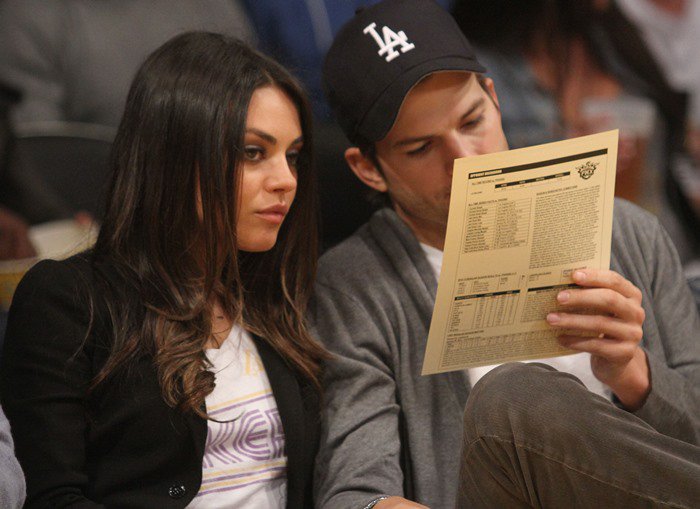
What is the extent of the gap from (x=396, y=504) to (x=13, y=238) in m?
1.19

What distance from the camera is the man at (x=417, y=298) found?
1299 mm

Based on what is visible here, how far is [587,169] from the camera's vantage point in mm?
1196

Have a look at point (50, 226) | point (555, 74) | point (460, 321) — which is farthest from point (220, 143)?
point (555, 74)

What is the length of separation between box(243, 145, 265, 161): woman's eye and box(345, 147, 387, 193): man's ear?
0.78ft

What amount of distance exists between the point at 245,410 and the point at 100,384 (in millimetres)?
210

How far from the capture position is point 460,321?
1261 mm

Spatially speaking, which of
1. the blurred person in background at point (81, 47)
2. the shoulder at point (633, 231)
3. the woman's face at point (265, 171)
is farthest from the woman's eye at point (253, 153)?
the blurred person in background at point (81, 47)

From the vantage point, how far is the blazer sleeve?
1.15 m

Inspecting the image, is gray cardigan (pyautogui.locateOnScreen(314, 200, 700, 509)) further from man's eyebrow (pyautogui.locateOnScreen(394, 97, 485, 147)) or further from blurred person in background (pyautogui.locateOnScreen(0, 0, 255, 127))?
blurred person in background (pyautogui.locateOnScreen(0, 0, 255, 127))

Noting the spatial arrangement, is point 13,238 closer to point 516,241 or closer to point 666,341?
point 516,241

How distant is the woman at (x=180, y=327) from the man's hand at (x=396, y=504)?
146mm

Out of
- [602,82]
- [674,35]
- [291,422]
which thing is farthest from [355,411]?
[674,35]

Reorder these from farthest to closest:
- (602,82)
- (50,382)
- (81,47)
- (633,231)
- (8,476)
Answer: (602,82) → (81,47) → (633,231) → (50,382) → (8,476)

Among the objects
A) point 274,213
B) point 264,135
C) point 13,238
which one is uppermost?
point 264,135
